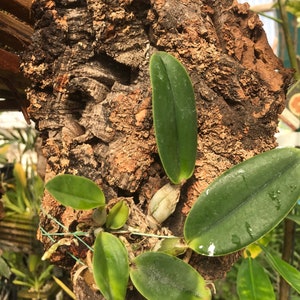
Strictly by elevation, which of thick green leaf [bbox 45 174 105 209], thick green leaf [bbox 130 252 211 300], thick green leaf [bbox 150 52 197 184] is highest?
thick green leaf [bbox 150 52 197 184]

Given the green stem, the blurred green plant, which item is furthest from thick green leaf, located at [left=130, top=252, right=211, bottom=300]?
the green stem

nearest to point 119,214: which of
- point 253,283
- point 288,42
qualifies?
point 253,283

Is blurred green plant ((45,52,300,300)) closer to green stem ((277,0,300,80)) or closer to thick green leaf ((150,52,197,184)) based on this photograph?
thick green leaf ((150,52,197,184))

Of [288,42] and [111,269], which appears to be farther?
[288,42]

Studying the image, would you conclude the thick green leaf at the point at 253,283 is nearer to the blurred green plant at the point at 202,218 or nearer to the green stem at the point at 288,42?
the blurred green plant at the point at 202,218

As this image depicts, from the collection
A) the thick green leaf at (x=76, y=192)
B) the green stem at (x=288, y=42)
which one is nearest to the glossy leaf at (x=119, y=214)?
the thick green leaf at (x=76, y=192)

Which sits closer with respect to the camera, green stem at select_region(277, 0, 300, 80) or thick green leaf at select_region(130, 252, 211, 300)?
thick green leaf at select_region(130, 252, 211, 300)

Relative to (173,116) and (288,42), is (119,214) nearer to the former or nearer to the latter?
(173,116)

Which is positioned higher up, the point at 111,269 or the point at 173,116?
the point at 173,116
